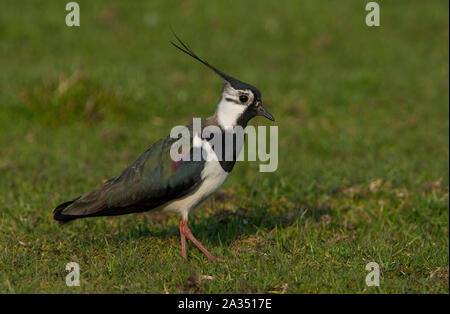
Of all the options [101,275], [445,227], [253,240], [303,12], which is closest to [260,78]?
[303,12]

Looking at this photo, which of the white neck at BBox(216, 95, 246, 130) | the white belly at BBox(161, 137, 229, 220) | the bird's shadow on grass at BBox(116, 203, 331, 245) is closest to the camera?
the white belly at BBox(161, 137, 229, 220)

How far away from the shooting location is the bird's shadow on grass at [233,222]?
5469 millimetres

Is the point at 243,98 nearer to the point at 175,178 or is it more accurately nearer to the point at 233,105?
the point at 233,105

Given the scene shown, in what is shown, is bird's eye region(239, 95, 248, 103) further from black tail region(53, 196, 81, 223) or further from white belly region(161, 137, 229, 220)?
black tail region(53, 196, 81, 223)

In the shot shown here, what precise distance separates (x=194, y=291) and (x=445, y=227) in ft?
10.5

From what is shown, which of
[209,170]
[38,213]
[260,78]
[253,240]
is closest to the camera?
[209,170]

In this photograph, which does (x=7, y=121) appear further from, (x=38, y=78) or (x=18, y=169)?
(x=18, y=169)

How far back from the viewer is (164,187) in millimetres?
4562

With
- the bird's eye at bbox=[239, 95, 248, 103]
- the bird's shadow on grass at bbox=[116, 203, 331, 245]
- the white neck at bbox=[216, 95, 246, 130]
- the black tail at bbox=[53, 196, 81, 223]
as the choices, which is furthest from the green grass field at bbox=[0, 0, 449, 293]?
the bird's eye at bbox=[239, 95, 248, 103]

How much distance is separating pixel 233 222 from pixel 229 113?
1350mm

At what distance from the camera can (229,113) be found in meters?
4.67

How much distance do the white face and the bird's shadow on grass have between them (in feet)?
3.45

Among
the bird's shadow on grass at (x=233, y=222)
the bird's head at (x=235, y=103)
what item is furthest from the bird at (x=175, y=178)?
the bird's shadow on grass at (x=233, y=222)

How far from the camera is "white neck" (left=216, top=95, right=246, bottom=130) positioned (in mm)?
4652
